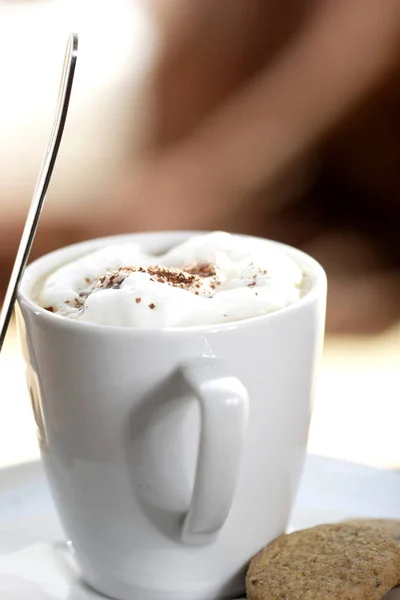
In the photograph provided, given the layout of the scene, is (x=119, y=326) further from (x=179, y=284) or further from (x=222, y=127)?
(x=222, y=127)

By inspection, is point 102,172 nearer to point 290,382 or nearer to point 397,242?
point 397,242

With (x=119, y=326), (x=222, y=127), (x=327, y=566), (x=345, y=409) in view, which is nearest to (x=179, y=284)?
(x=119, y=326)

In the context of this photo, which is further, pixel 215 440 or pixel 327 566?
pixel 327 566

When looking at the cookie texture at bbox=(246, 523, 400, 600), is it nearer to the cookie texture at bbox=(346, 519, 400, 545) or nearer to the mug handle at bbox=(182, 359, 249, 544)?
the cookie texture at bbox=(346, 519, 400, 545)

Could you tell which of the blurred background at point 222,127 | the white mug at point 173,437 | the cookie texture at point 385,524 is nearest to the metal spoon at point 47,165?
the white mug at point 173,437

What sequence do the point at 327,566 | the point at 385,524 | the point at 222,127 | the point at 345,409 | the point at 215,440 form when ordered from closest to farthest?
the point at 215,440 < the point at 327,566 < the point at 385,524 < the point at 345,409 < the point at 222,127

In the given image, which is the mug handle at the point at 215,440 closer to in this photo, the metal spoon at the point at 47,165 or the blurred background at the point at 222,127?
the metal spoon at the point at 47,165

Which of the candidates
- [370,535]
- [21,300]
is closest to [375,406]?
[370,535]

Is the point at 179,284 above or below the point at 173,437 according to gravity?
above
